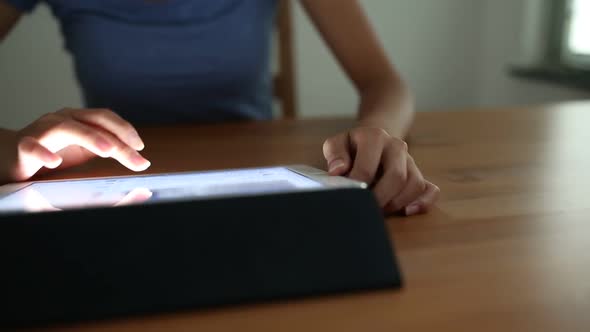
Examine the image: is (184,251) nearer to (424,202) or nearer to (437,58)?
(424,202)

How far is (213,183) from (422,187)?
0.17 metres

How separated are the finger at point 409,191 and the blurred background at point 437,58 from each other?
1381 mm

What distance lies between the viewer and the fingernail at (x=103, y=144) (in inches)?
16.6

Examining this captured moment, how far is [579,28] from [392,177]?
5.24ft

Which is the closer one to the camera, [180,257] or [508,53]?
[180,257]

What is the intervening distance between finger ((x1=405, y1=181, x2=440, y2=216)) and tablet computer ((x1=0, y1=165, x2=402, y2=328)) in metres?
0.11

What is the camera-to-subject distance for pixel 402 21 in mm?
1914

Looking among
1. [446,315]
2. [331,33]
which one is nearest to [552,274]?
[446,315]

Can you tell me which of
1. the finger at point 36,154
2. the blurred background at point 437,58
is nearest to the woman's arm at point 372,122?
the finger at point 36,154

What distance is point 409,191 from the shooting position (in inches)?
16.1

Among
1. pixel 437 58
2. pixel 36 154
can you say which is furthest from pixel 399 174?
pixel 437 58

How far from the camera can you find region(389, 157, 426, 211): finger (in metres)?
0.41

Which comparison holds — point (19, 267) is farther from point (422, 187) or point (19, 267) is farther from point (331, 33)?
point (331, 33)

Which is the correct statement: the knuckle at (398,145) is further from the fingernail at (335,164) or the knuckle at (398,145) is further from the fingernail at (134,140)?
the fingernail at (134,140)
